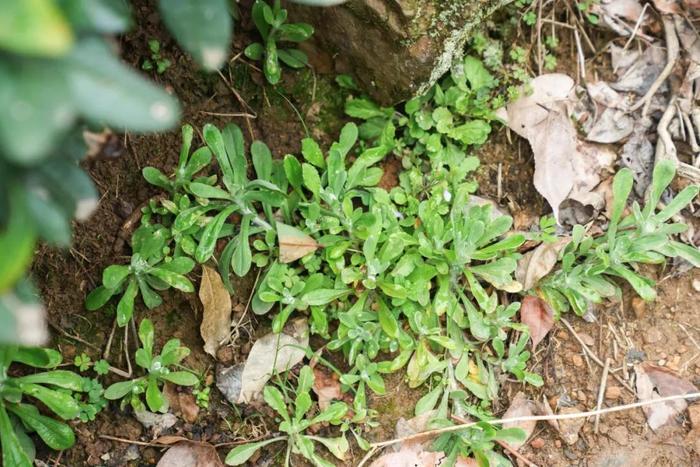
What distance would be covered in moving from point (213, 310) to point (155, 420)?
0.42 metres

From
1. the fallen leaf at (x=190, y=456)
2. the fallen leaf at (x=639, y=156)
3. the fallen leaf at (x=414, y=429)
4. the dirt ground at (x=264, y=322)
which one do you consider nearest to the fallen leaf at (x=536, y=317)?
the dirt ground at (x=264, y=322)

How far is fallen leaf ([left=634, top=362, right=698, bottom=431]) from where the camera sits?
8.33 feet

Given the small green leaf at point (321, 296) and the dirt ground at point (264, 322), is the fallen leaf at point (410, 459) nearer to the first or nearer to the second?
the dirt ground at point (264, 322)

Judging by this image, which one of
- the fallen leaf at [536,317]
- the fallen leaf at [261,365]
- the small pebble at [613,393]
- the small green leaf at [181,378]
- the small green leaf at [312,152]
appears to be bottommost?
the small pebble at [613,393]

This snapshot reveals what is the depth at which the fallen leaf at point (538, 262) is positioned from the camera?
2.54m

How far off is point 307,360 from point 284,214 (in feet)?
1.78

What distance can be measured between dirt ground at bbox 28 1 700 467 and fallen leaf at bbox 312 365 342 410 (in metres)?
0.15

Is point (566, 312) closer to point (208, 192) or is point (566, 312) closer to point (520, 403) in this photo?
point (520, 403)

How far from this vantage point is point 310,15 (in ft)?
8.03

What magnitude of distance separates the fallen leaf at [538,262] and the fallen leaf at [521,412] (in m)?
0.42

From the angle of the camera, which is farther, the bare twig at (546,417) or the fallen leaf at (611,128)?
the fallen leaf at (611,128)

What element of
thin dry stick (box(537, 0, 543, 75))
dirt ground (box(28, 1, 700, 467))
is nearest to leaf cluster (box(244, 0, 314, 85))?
dirt ground (box(28, 1, 700, 467))

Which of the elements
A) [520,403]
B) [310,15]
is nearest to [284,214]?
[310,15]

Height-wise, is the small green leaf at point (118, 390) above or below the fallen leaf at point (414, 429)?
above
